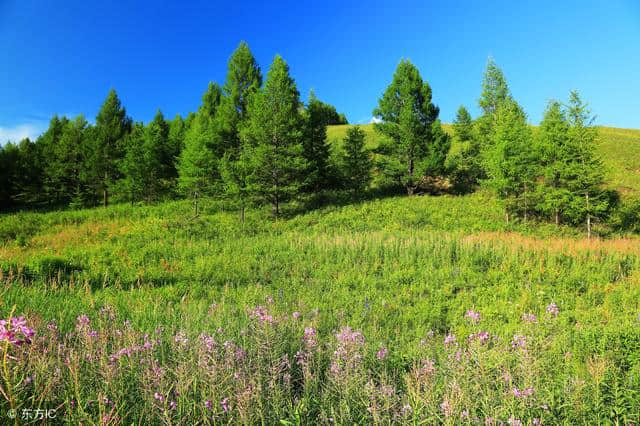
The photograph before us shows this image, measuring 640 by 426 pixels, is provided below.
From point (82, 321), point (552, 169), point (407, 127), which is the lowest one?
point (82, 321)

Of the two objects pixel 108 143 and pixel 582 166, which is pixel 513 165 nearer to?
pixel 582 166

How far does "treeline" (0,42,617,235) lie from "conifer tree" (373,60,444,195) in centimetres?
9

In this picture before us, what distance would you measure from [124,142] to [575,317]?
40604 millimetres

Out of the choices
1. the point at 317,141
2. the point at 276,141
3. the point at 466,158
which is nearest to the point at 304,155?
the point at 317,141

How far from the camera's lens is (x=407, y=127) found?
25359 millimetres

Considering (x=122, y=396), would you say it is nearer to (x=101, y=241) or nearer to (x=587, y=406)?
(x=587, y=406)

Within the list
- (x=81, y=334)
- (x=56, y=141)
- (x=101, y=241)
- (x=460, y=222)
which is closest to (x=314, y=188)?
(x=460, y=222)

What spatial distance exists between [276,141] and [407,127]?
35.4ft

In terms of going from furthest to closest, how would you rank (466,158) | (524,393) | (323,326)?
(466,158) → (323,326) → (524,393)

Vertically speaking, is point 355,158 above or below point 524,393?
above

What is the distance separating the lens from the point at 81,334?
3312mm

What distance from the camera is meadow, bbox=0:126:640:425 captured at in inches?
93.0

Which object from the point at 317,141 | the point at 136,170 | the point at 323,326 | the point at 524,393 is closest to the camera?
the point at 524,393

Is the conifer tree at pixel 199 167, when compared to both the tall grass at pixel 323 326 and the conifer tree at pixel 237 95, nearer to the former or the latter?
the conifer tree at pixel 237 95
